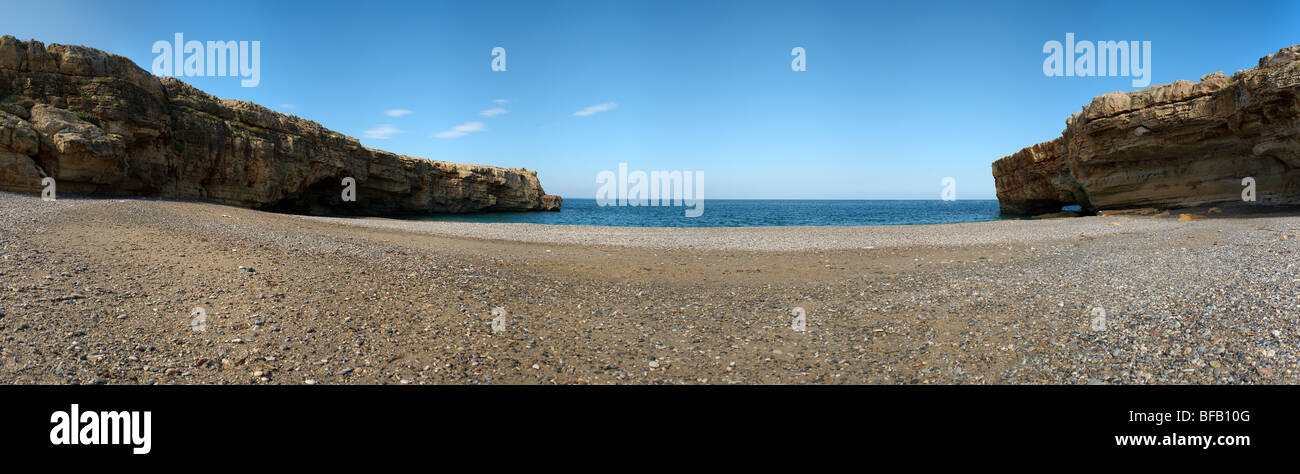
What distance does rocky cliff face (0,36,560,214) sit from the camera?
86.0 ft

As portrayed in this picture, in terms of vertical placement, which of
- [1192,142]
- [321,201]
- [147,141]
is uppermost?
[1192,142]

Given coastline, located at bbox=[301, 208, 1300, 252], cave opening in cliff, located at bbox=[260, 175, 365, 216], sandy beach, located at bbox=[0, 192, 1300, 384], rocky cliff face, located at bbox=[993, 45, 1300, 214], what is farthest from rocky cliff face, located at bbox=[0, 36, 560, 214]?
rocky cliff face, located at bbox=[993, 45, 1300, 214]

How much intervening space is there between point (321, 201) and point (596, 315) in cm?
5328

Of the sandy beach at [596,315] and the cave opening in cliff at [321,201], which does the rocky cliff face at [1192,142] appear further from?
the cave opening in cliff at [321,201]

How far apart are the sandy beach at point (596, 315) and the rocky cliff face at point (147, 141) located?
12.3m

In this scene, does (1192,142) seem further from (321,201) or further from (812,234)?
(321,201)

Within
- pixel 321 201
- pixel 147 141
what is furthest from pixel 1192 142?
pixel 321 201

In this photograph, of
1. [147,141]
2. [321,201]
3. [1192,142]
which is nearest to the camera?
[147,141]

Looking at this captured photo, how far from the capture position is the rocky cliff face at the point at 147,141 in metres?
26.2

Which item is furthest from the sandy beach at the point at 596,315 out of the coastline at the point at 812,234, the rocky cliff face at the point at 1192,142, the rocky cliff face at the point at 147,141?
the rocky cliff face at the point at 1192,142

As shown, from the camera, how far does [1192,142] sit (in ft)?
110

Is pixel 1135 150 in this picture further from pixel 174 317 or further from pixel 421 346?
pixel 174 317

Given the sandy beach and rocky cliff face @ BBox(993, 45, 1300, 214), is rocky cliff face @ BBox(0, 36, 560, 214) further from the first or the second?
rocky cliff face @ BBox(993, 45, 1300, 214)
